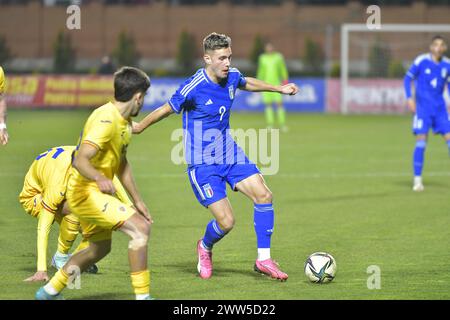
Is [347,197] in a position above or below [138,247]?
below

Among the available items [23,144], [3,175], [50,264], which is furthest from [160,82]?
[50,264]

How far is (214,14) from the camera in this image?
178ft

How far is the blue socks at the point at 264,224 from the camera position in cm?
835

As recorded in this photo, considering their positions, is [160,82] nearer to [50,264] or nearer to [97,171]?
[50,264]

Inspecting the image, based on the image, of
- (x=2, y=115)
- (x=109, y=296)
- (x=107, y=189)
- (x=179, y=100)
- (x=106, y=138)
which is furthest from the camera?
(x=2, y=115)

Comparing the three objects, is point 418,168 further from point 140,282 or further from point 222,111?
point 140,282

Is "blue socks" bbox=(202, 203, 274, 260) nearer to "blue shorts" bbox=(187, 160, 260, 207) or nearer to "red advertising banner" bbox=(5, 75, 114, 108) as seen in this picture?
"blue shorts" bbox=(187, 160, 260, 207)

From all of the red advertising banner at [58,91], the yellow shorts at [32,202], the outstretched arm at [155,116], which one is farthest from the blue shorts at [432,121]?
the red advertising banner at [58,91]

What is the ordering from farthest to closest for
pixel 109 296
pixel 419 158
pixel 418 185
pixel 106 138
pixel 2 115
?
pixel 419 158
pixel 418 185
pixel 2 115
pixel 109 296
pixel 106 138

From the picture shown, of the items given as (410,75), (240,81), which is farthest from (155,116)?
(410,75)

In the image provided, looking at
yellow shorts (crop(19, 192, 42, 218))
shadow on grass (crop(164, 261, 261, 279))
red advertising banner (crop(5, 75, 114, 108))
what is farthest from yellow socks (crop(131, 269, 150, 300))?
red advertising banner (crop(5, 75, 114, 108))

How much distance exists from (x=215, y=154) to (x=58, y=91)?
25.7 m

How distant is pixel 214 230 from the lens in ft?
27.8
